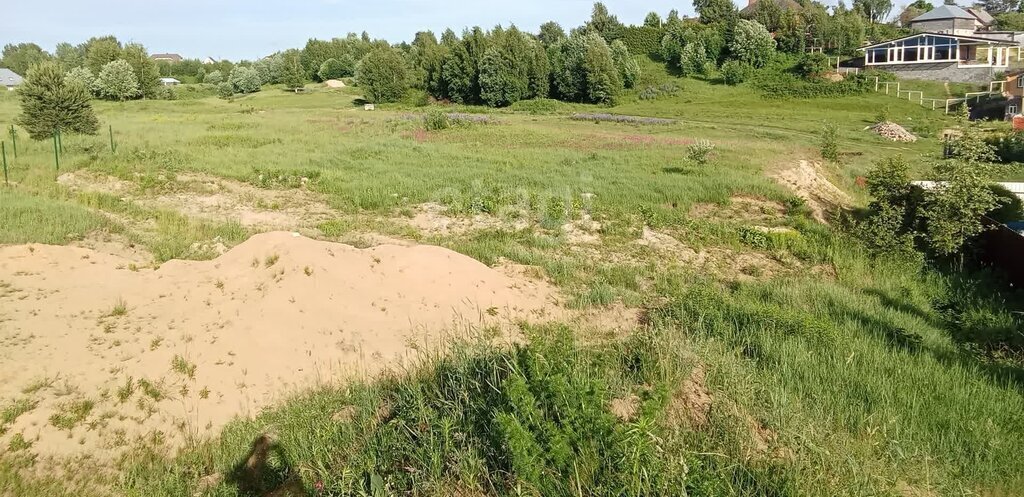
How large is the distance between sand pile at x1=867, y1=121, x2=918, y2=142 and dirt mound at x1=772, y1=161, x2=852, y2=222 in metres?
15.4

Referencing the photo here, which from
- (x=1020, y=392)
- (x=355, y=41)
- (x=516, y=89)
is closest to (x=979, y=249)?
(x=1020, y=392)

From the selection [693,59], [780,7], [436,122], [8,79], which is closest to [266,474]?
[436,122]

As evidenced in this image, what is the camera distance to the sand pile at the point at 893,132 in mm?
34600

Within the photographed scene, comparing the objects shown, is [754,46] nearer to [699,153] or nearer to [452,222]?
[699,153]

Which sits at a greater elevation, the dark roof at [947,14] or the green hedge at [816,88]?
the dark roof at [947,14]

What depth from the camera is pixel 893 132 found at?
35.4 meters

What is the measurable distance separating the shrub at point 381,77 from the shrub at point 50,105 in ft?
113

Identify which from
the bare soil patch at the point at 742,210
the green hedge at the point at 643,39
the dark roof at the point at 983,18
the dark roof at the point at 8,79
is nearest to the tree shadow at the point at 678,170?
the bare soil patch at the point at 742,210

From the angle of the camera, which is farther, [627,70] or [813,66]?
[627,70]

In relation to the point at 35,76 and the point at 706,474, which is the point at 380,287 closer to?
the point at 706,474

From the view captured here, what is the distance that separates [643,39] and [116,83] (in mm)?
55705

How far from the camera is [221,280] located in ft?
31.7

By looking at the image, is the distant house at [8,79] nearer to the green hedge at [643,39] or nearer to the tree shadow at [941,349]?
the green hedge at [643,39]

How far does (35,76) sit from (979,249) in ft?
108
